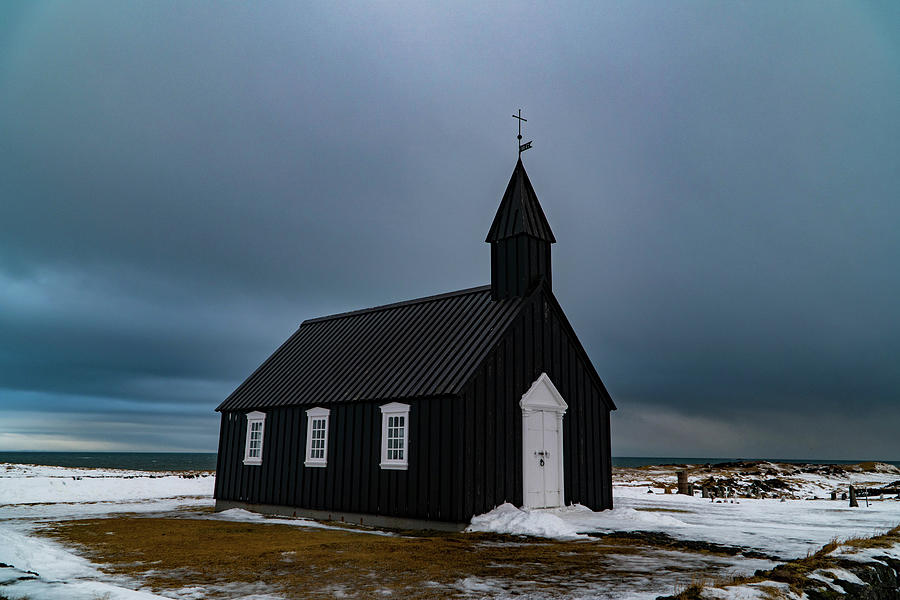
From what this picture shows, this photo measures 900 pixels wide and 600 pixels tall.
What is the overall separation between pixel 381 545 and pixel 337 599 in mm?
5560

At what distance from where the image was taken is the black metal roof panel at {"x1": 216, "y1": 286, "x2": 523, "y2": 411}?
733 inches

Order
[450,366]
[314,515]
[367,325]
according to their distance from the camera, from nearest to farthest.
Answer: [450,366] → [314,515] → [367,325]

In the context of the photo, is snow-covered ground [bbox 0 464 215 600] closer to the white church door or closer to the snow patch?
the snow patch

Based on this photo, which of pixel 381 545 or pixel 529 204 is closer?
pixel 381 545

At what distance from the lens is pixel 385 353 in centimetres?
2170

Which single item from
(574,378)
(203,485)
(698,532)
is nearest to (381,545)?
(698,532)

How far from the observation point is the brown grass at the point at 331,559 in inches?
380

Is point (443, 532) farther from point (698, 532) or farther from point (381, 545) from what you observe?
point (698, 532)

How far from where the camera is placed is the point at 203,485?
133 feet

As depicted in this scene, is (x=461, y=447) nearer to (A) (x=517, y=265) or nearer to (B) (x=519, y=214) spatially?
(A) (x=517, y=265)

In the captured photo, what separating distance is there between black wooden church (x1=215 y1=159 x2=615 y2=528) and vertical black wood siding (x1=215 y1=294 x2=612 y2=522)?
0.04 meters

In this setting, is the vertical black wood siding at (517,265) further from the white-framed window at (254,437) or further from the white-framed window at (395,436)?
the white-framed window at (254,437)

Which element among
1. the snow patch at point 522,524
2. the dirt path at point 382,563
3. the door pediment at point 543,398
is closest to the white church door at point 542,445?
the door pediment at point 543,398

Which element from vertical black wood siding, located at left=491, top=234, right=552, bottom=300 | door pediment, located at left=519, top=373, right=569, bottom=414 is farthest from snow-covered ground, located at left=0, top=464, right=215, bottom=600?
vertical black wood siding, located at left=491, top=234, right=552, bottom=300
